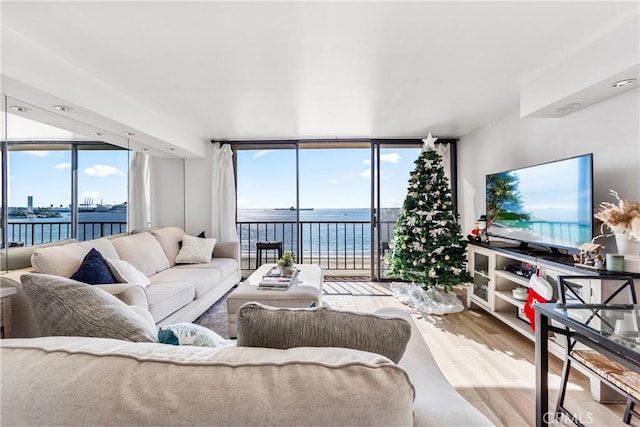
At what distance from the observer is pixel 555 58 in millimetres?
2215

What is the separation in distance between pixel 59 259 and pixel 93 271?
29cm

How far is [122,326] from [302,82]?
228 cm

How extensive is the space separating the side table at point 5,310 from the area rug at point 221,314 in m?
1.45

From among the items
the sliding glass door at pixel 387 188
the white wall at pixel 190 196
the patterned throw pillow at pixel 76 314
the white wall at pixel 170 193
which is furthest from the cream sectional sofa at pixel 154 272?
the sliding glass door at pixel 387 188

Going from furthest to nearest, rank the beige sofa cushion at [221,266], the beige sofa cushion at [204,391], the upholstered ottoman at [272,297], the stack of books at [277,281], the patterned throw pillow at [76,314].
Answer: the beige sofa cushion at [221,266]
the stack of books at [277,281]
the upholstered ottoman at [272,297]
the patterned throw pillow at [76,314]
the beige sofa cushion at [204,391]

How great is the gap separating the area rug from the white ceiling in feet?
6.79

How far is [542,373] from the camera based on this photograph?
5.02ft

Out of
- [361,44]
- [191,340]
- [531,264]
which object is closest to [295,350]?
[191,340]

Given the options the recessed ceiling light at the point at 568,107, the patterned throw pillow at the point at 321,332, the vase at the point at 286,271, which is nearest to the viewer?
the patterned throw pillow at the point at 321,332

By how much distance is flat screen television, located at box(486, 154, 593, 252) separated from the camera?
2.24 metres

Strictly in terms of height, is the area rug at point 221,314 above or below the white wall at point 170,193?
below

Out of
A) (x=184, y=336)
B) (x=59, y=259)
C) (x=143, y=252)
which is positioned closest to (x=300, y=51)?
(x=184, y=336)

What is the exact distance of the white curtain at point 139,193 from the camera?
3.99 meters

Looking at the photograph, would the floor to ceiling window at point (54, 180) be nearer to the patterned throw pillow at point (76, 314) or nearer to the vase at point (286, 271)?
the patterned throw pillow at point (76, 314)
